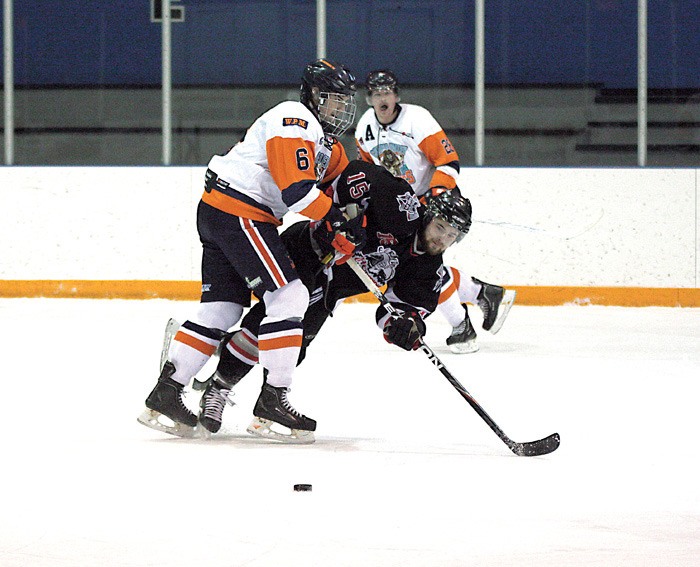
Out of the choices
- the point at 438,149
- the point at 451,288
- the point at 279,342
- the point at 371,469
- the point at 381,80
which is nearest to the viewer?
the point at 371,469

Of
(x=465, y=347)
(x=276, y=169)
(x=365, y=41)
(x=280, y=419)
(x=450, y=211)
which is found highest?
(x=365, y=41)

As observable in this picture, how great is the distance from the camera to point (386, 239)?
3111mm

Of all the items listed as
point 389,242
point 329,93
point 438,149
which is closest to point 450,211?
point 389,242

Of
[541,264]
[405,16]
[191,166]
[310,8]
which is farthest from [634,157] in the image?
[191,166]

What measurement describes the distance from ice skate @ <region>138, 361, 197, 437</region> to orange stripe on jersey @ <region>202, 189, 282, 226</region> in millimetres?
439

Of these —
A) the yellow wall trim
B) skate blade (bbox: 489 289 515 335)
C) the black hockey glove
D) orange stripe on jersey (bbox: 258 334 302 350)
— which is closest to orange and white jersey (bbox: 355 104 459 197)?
skate blade (bbox: 489 289 515 335)

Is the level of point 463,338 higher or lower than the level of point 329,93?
lower

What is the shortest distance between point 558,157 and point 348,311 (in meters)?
1.71

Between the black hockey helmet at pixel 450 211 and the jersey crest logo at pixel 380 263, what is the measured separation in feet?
0.47

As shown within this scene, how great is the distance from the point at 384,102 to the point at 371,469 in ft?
8.90

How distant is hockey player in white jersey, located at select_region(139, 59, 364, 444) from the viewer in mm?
2844

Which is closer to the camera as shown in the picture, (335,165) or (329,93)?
(329,93)

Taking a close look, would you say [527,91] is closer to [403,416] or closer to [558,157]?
[558,157]

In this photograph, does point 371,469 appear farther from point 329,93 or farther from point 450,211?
point 329,93
